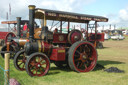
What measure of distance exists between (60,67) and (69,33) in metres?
1.47

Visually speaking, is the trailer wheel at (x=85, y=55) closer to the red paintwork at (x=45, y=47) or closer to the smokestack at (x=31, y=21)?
the red paintwork at (x=45, y=47)

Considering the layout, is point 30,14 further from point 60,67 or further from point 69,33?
point 60,67

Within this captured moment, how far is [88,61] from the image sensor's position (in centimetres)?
689

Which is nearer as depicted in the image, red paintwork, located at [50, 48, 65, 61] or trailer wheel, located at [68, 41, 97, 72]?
red paintwork, located at [50, 48, 65, 61]

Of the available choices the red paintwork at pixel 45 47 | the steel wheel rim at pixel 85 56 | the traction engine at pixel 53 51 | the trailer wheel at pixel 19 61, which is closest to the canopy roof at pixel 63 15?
the traction engine at pixel 53 51

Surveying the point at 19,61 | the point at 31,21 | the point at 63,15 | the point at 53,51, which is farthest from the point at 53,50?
the point at 19,61

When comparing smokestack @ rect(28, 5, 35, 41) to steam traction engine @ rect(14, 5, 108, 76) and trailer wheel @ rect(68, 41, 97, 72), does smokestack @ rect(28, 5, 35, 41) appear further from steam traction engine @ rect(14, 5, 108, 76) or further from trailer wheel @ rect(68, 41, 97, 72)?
trailer wheel @ rect(68, 41, 97, 72)

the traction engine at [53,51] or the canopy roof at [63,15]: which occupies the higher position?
the canopy roof at [63,15]

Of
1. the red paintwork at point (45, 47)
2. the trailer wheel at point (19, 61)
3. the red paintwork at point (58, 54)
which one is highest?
the red paintwork at point (45, 47)

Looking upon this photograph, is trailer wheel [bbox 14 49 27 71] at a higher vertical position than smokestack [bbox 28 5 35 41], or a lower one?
lower

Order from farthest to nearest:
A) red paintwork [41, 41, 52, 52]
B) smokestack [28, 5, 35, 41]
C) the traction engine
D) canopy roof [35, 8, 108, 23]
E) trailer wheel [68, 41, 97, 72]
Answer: trailer wheel [68, 41, 97, 72], canopy roof [35, 8, 108, 23], smokestack [28, 5, 35, 41], red paintwork [41, 41, 52, 52], the traction engine

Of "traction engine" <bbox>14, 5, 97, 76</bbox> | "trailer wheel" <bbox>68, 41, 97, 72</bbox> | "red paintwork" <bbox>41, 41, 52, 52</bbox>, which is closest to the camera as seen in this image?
"traction engine" <bbox>14, 5, 97, 76</bbox>

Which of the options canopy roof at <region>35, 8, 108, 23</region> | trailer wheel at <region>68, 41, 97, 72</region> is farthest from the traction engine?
canopy roof at <region>35, 8, 108, 23</region>

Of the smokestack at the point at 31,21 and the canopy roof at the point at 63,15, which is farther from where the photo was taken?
the canopy roof at the point at 63,15
